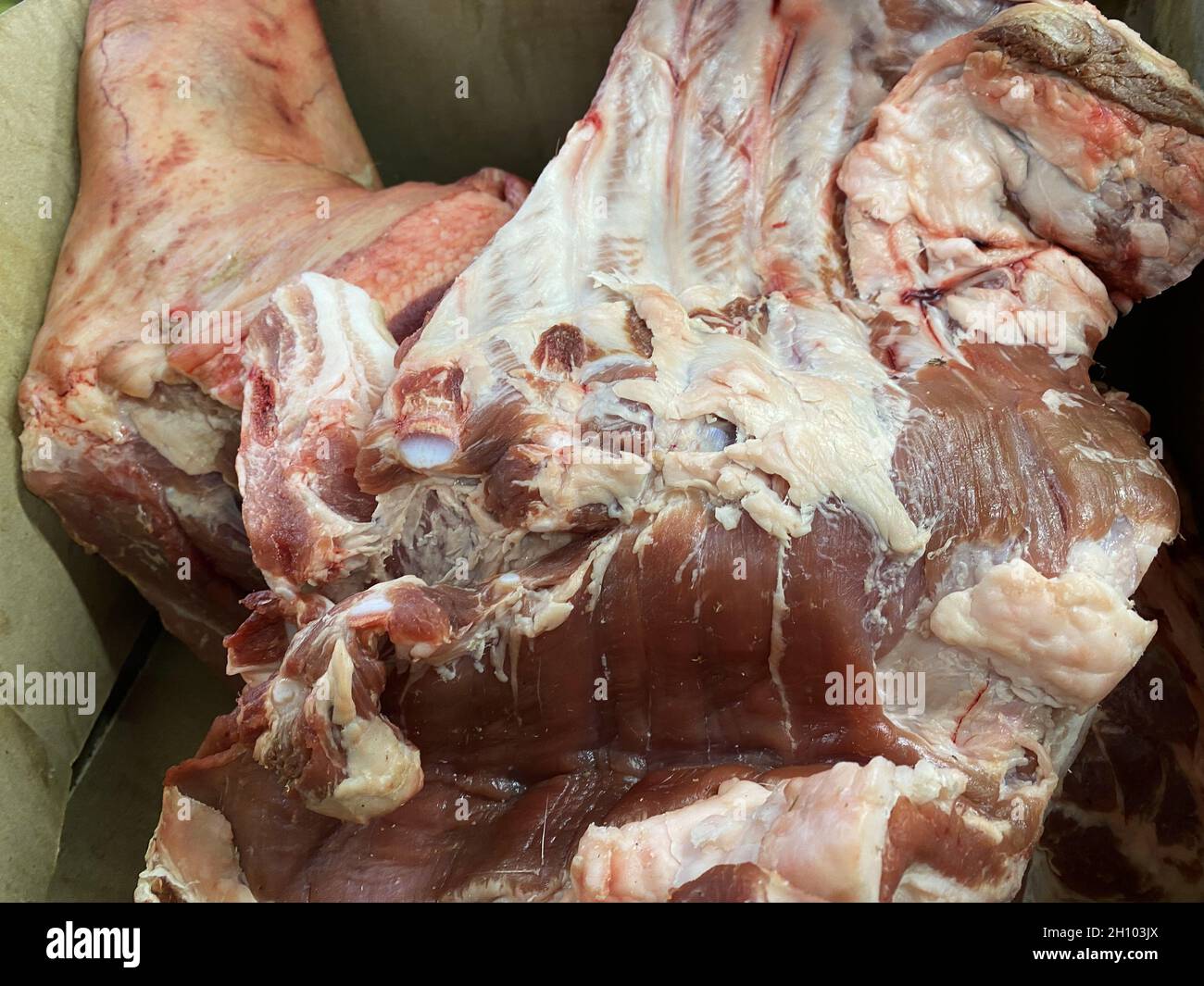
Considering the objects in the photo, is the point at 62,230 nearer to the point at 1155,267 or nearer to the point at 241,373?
the point at 241,373

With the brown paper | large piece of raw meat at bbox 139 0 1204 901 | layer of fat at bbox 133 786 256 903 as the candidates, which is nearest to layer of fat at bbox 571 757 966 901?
large piece of raw meat at bbox 139 0 1204 901

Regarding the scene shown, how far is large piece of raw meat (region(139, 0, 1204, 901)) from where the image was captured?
1883 millimetres

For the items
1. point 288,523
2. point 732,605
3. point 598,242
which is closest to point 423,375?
point 288,523

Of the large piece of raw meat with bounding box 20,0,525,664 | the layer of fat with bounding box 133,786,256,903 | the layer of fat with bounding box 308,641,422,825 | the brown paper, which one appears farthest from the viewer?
the brown paper

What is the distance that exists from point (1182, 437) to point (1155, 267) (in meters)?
0.57

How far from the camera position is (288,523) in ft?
7.20

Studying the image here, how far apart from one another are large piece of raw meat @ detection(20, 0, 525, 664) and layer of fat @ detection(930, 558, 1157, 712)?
1479 millimetres

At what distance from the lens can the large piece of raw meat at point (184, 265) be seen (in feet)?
8.82

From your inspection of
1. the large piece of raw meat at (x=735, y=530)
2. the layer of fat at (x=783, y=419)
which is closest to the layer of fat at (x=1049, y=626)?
the large piece of raw meat at (x=735, y=530)

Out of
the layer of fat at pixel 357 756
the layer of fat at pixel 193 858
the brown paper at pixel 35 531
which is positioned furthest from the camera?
the brown paper at pixel 35 531

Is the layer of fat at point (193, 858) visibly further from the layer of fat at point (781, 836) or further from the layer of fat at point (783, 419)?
the layer of fat at point (783, 419)

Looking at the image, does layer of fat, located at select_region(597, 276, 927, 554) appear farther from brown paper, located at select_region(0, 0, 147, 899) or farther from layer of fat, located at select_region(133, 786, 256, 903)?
brown paper, located at select_region(0, 0, 147, 899)

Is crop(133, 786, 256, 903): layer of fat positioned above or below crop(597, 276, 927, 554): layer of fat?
below

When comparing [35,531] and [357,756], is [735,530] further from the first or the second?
[35,531]
